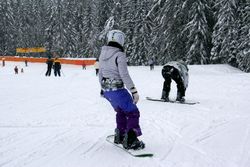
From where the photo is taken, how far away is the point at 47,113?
9.76 metres

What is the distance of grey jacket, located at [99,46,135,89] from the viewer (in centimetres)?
600

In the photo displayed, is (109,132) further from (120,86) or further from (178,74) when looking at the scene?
(178,74)

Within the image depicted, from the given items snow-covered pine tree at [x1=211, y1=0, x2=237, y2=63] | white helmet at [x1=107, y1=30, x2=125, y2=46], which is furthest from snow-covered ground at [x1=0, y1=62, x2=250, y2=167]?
snow-covered pine tree at [x1=211, y1=0, x2=237, y2=63]

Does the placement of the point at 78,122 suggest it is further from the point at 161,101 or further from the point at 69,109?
the point at 161,101

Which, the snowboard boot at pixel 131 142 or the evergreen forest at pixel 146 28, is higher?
the evergreen forest at pixel 146 28

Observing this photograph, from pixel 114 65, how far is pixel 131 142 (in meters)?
1.22


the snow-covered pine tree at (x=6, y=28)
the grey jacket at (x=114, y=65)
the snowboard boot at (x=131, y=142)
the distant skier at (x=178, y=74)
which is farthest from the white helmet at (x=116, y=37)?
the snow-covered pine tree at (x=6, y=28)

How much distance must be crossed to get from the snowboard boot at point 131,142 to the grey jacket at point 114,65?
0.76m

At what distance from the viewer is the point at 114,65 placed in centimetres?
610

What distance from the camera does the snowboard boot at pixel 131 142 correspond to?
241 inches

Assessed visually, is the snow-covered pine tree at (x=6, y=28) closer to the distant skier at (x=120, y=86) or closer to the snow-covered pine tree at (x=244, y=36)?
the snow-covered pine tree at (x=244, y=36)

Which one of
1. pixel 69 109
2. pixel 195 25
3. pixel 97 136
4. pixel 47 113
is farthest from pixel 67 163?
pixel 195 25

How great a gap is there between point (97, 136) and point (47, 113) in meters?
2.90

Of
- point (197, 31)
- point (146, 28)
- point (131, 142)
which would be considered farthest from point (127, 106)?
point (146, 28)
